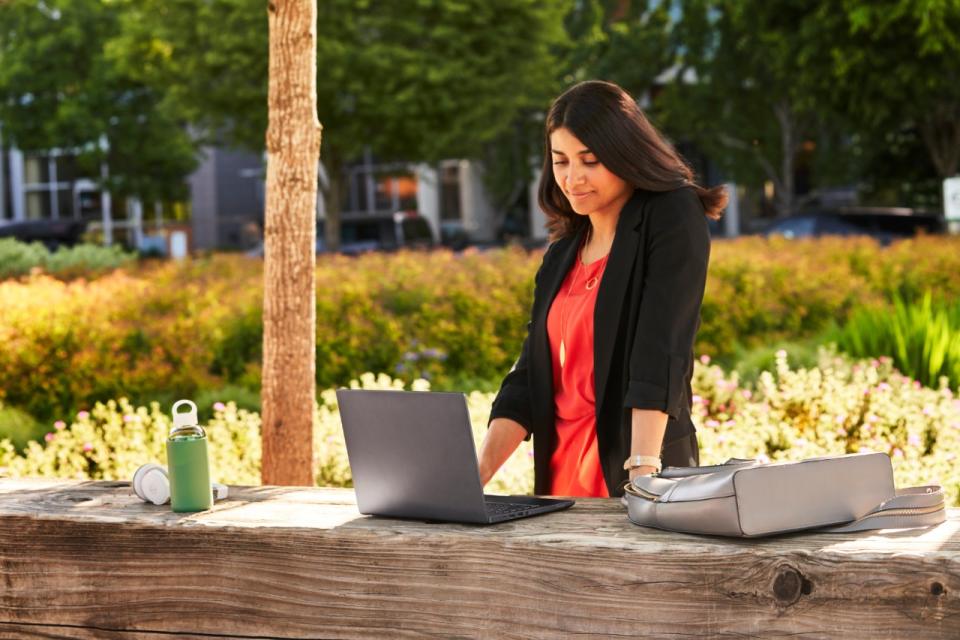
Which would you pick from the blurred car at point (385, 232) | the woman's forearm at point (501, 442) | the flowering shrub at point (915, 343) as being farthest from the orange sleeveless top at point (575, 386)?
the blurred car at point (385, 232)

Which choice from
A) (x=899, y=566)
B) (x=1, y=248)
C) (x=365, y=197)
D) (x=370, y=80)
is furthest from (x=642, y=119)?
(x=365, y=197)

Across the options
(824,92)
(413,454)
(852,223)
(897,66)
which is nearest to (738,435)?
(413,454)

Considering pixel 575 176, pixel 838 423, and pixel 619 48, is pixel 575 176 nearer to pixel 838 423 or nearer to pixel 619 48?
pixel 838 423

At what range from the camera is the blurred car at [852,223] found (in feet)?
70.7

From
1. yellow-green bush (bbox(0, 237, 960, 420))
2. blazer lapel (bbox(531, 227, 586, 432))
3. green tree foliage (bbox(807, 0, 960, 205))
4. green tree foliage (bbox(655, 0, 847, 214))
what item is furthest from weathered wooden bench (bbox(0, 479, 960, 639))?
green tree foliage (bbox(655, 0, 847, 214))

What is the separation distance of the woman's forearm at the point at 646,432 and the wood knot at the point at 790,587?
2.54 feet

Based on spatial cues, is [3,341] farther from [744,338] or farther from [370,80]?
[370,80]

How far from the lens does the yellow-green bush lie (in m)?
→ 8.53

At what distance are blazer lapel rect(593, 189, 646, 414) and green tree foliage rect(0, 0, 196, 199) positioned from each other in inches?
1121

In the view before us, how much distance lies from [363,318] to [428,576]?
6.71m

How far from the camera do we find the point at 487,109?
23.2m

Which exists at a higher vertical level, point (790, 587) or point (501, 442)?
point (501, 442)

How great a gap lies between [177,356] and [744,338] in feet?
14.8

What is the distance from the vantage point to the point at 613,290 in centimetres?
334
